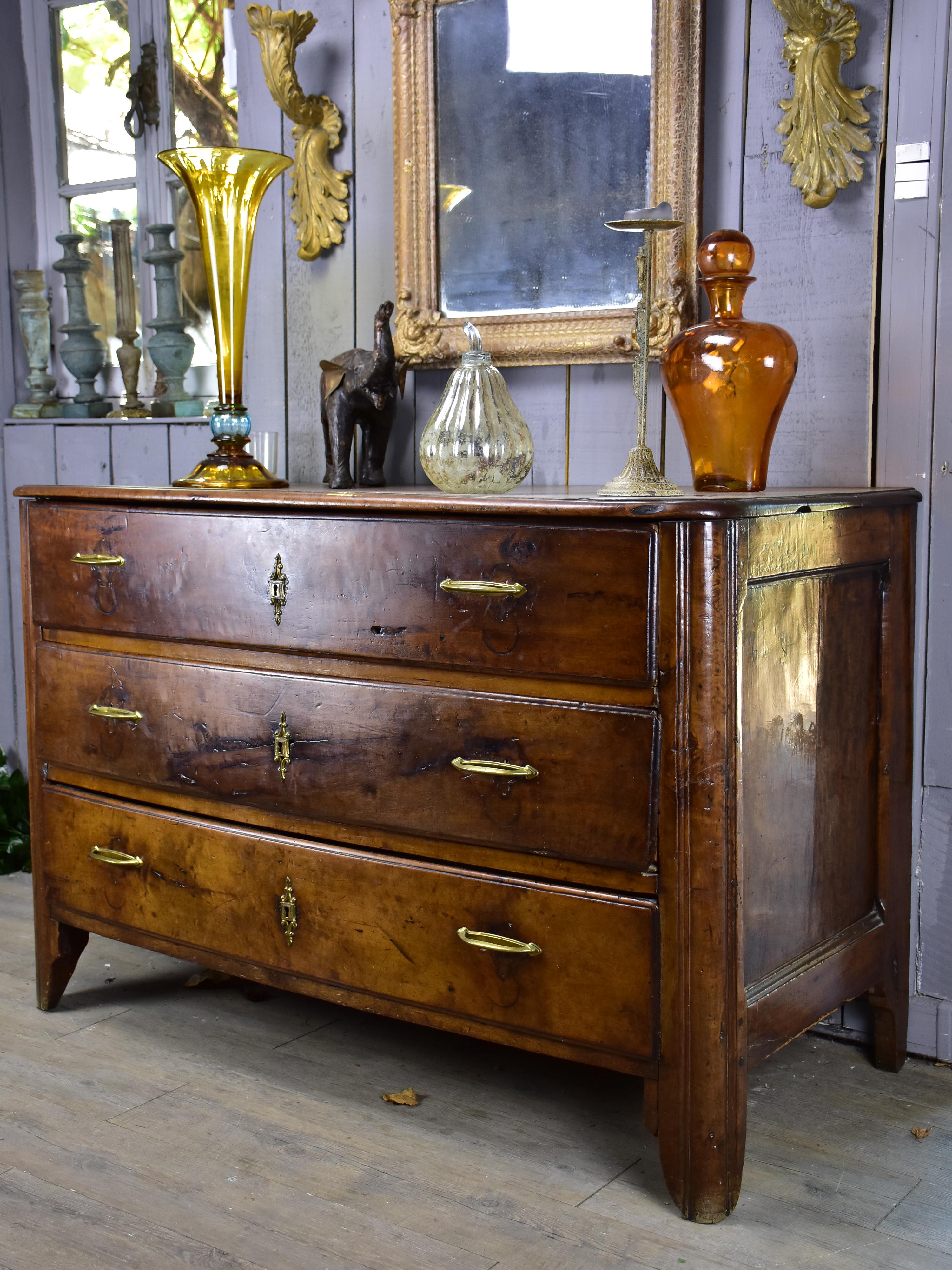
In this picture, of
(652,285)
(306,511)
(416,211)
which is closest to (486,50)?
(416,211)

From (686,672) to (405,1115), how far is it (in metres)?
0.84

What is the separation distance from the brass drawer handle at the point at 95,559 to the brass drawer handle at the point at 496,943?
85cm

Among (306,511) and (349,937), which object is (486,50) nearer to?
(306,511)

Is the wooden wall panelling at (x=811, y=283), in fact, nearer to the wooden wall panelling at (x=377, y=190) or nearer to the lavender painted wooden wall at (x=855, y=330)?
the lavender painted wooden wall at (x=855, y=330)

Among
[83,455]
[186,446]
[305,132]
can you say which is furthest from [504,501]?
[83,455]

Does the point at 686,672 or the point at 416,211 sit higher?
the point at 416,211

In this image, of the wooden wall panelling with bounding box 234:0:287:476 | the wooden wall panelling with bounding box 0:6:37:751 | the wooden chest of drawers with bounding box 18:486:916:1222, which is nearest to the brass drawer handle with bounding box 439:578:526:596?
the wooden chest of drawers with bounding box 18:486:916:1222

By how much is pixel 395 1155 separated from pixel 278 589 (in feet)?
2.71

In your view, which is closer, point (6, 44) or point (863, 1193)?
point (863, 1193)

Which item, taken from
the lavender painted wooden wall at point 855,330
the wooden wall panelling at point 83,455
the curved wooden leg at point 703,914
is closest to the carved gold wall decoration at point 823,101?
the lavender painted wooden wall at point 855,330

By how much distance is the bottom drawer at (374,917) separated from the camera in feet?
5.31

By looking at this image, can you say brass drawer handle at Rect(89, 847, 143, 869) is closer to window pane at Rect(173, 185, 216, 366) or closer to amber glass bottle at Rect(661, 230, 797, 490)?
amber glass bottle at Rect(661, 230, 797, 490)

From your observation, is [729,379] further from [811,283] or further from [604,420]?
[604,420]

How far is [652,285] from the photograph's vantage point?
7.06ft
